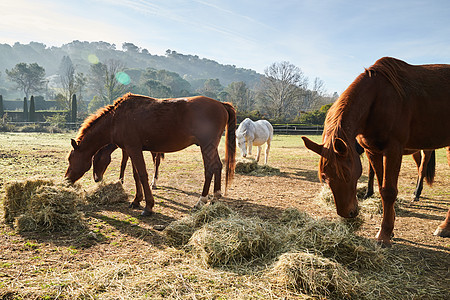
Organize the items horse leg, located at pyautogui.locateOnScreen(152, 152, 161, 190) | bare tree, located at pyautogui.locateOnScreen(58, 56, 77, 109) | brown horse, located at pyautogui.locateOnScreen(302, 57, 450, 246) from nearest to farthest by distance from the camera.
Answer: brown horse, located at pyautogui.locateOnScreen(302, 57, 450, 246) → horse leg, located at pyautogui.locateOnScreen(152, 152, 161, 190) → bare tree, located at pyautogui.locateOnScreen(58, 56, 77, 109)

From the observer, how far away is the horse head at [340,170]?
282cm

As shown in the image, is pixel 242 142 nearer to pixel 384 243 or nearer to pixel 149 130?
pixel 149 130

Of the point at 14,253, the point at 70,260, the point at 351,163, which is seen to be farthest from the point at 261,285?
the point at 14,253

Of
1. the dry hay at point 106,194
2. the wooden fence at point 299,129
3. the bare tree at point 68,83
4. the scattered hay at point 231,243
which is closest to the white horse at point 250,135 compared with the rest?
the dry hay at point 106,194

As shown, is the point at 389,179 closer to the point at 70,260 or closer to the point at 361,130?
the point at 361,130

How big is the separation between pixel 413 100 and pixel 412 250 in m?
1.97

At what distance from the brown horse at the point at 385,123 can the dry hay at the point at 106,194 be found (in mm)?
4076

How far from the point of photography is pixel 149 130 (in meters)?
4.76

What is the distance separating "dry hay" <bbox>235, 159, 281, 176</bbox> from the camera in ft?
29.6

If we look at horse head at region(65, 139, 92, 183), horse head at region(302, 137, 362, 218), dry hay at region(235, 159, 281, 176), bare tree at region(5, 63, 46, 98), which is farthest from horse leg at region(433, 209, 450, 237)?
bare tree at region(5, 63, 46, 98)

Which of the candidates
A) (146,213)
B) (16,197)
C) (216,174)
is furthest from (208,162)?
(16,197)

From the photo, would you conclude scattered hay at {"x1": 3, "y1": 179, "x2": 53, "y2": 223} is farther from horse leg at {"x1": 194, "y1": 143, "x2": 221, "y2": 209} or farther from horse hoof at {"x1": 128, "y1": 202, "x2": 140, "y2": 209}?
horse leg at {"x1": 194, "y1": 143, "x2": 221, "y2": 209}

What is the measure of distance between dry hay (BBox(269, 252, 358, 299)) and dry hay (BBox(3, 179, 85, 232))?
313 cm

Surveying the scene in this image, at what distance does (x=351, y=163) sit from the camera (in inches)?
114
